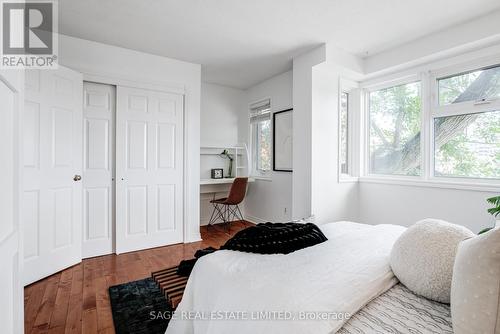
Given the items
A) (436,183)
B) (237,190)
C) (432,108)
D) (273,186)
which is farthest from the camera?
(273,186)

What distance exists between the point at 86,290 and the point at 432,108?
158 inches

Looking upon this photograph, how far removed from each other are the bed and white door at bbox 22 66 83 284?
1.93m

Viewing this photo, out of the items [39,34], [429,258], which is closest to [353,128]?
[429,258]

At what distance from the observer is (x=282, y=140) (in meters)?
4.01

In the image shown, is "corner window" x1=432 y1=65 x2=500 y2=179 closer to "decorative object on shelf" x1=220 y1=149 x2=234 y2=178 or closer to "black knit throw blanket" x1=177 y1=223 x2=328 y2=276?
"black knit throw blanket" x1=177 y1=223 x2=328 y2=276

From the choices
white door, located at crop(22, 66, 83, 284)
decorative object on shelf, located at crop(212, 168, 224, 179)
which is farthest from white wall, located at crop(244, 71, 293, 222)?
white door, located at crop(22, 66, 83, 284)

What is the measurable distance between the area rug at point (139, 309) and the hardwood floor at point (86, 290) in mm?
62

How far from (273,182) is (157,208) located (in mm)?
1865

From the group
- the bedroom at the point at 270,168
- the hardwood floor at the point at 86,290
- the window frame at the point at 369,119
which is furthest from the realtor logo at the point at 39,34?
the window frame at the point at 369,119

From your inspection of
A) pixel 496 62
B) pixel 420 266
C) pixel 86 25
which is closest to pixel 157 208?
pixel 86 25

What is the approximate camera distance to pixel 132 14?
237 cm

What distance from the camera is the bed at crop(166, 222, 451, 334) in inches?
34.2

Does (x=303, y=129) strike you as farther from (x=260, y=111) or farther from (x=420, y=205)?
A: (x=420, y=205)

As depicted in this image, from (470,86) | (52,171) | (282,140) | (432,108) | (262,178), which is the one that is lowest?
(262,178)
